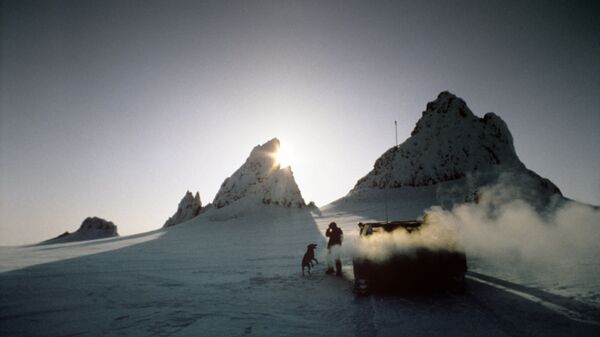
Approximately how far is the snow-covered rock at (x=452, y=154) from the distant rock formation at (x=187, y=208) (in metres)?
40.1

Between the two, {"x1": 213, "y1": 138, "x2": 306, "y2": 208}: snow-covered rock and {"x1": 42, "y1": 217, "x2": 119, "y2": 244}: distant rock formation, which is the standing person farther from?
{"x1": 42, "y1": 217, "x2": 119, "y2": 244}: distant rock formation

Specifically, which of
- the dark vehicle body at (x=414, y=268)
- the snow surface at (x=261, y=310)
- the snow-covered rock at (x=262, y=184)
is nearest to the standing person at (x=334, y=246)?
the snow surface at (x=261, y=310)

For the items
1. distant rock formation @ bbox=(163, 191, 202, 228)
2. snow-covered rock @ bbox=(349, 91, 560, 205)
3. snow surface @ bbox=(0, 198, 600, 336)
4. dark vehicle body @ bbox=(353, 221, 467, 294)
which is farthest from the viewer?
distant rock formation @ bbox=(163, 191, 202, 228)

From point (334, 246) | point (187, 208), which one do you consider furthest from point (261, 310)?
point (187, 208)

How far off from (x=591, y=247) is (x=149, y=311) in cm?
1429

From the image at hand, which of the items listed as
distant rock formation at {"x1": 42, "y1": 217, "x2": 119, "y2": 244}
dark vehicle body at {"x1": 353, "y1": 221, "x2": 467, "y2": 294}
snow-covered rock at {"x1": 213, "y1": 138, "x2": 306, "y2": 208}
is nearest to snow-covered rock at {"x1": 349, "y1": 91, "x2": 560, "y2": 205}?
snow-covered rock at {"x1": 213, "y1": 138, "x2": 306, "y2": 208}

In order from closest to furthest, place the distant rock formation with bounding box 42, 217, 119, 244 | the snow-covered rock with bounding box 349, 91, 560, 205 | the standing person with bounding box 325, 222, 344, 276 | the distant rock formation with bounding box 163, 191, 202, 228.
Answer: the standing person with bounding box 325, 222, 344, 276 → the snow-covered rock with bounding box 349, 91, 560, 205 → the distant rock formation with bounding box 163, 191, 202, 228 → the distant rock formation with bounding box 42, 217, 119, 244

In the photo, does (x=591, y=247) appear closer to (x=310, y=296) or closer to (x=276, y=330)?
(x=310, y=296)

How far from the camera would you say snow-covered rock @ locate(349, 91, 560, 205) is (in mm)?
49062

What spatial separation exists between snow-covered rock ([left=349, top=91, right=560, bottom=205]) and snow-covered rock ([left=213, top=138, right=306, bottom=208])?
37.3 ft

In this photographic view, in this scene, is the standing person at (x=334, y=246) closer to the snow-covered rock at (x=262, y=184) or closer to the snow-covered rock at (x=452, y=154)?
the snow-covered rock at (x=452, y=154)

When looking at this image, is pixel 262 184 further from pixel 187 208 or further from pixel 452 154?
pixel 452 154

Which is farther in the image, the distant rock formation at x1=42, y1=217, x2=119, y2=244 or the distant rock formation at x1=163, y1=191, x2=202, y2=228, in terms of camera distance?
the distant rock formation at x1=42, y1=217, x2=119, y2=244

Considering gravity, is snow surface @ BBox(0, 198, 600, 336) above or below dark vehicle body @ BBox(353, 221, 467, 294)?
below
